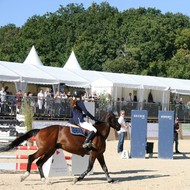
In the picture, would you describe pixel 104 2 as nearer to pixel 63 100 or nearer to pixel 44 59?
pixel 44 59

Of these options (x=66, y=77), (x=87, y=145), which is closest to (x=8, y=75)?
(x=66, y=77)

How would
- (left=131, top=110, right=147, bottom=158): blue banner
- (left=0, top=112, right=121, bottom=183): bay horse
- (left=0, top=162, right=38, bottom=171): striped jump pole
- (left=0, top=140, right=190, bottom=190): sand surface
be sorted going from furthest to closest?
(left=131, top=110, right=147, bottom=158): blue banner < (left=0, top=162, right=38, bottom=171): striped jump pole < (left=0, top=112, right=121, bottom=183): bay horse < (left=0, top=140, right=190, bottom=190): sand surface

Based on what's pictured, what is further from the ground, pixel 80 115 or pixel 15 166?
pixel 80 115

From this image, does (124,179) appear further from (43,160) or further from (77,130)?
(43,160)

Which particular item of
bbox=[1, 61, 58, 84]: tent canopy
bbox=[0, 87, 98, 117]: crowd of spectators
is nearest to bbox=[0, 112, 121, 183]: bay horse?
bbox=[0, 87, 98, 117]: crowd of spectators

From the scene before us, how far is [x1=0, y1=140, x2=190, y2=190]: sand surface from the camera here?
12.7 metres

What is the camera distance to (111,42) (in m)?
79.1

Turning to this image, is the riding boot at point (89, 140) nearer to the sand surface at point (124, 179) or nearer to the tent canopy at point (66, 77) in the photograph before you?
the sand surface at point (124, 179)

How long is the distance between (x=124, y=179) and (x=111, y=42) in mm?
65427

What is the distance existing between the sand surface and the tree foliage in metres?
51.8

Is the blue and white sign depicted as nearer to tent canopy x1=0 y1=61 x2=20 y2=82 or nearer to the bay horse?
the bay horse

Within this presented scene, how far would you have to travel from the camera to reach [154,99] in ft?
136

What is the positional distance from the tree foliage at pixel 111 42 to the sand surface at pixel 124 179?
51808 millimetres

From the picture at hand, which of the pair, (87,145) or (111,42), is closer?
(87,145)
